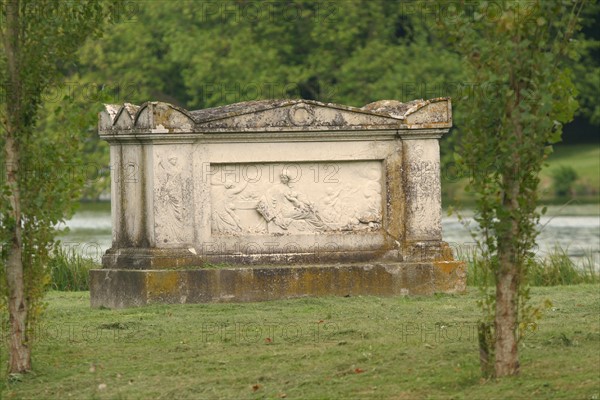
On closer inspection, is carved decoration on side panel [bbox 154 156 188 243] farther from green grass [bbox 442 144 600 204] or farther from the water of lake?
green grass [bbox 442 144 600 204]

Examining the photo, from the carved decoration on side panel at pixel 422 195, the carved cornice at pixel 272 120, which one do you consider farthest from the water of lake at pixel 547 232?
the carved cornice at pixel 272 120

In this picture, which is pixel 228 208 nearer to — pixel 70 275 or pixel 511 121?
pixel 70 275

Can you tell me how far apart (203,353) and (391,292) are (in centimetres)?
369

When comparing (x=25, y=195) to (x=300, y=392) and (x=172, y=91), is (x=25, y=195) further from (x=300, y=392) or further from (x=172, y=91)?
(x=172, y=91)

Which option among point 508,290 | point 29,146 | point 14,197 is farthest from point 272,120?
point 508,290

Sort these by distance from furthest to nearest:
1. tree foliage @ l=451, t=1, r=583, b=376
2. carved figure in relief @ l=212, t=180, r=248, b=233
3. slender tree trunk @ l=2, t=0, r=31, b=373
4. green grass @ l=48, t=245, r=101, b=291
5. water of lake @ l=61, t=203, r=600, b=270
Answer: water of lake @ l=61, t=203, r=600, b=270 → green grass @ l=48, t=245, r=101, b=291 → carved figure in relief @ l=212, t=180, r=248, b=233 → slender tree trunk @ l=2, t=0, r=31, b=373 → tree foliage @ l=451, t=1, r=583, b=376

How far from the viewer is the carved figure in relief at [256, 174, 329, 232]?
1371 centimetres

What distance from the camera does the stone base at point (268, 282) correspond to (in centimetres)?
1320

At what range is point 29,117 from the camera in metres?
9.80

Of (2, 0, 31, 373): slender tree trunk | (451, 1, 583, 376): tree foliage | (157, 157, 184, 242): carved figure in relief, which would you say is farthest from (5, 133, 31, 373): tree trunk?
(157, 157, 184, 242): carved figure in relief

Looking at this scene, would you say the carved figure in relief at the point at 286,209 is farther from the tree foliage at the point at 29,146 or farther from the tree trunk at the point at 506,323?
the tree trunk at the point at 506,323

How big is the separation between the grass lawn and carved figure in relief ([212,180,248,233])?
101 centimetres

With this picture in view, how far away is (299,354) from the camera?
10.1 meters

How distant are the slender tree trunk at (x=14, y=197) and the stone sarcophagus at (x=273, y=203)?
3.34 metres
